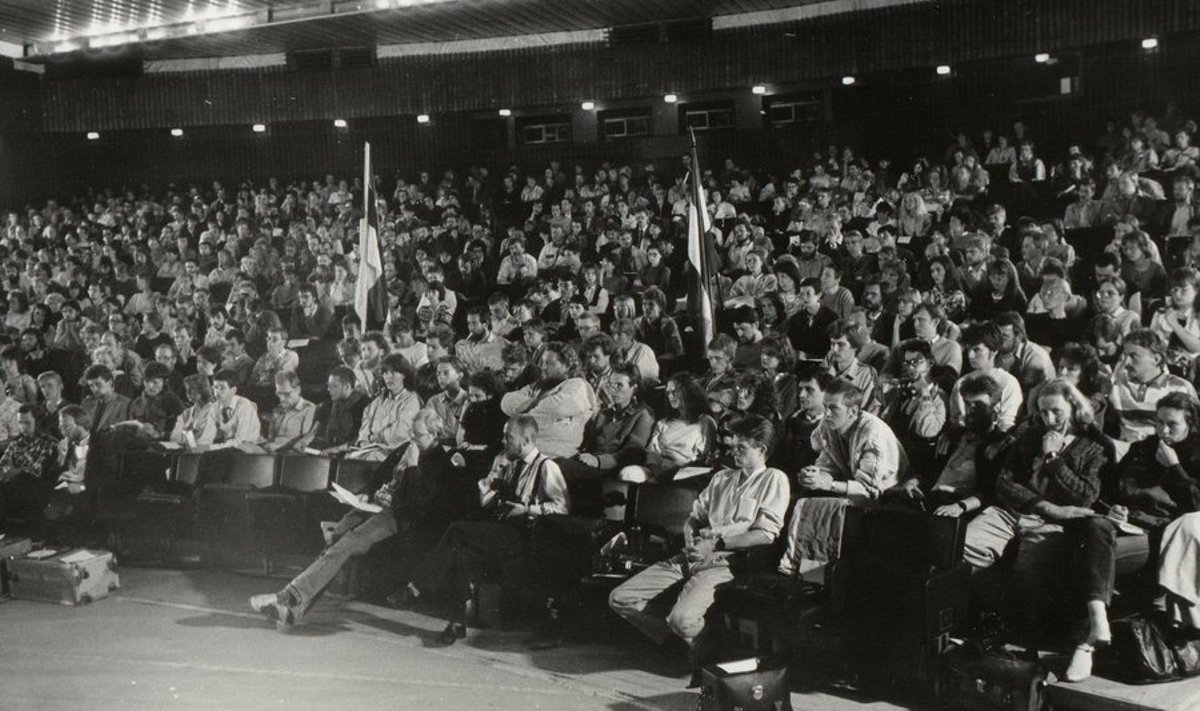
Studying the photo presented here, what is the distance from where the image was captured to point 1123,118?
16.2 metres

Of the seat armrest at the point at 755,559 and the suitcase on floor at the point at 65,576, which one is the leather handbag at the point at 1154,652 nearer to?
the seat armrest at the point at 755,559

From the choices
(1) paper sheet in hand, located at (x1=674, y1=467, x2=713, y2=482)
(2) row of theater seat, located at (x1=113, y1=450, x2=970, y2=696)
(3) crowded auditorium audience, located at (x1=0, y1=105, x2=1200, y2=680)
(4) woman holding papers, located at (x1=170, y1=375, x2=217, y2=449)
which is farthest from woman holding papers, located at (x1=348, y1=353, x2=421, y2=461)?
(1) paper sheet in hand, located at (x1=674, y1=467, x2=713, y2=482)

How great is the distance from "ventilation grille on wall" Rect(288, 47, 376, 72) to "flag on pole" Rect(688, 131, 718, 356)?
11.3 m

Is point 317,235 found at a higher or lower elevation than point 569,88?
lower

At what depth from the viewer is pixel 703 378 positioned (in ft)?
26.0

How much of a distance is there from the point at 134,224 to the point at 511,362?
1213 cm

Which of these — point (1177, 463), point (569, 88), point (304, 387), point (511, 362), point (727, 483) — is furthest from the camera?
point (569, 88)

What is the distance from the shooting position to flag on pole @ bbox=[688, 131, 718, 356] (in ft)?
28.9

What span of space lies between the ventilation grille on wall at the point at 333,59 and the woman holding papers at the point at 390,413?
12142 mm

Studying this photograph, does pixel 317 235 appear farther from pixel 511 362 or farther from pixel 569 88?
pixel 511 362

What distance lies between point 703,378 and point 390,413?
7.43 feet

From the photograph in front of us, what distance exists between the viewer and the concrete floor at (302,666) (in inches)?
200

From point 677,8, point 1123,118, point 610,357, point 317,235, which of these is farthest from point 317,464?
point 1123,118

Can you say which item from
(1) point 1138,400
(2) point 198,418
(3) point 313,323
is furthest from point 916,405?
(3) point 313,323
